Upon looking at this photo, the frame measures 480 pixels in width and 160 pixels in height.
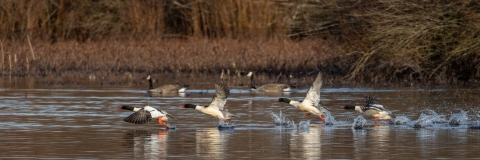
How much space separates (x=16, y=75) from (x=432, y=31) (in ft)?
29.2

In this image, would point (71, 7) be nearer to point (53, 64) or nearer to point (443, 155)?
point (53, 64)

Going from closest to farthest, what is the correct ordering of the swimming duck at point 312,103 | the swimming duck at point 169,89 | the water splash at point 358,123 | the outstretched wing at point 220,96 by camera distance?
the water splash at point 358,123 < the outstretched wing at point 220,96 < the swimming duck at point 312,103 < the swimming duck at point 169,89

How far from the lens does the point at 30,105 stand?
14.9 m

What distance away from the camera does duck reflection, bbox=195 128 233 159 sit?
9.41 meters

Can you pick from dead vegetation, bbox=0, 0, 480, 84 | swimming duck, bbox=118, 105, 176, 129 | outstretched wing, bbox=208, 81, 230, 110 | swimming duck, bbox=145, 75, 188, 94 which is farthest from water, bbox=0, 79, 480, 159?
dead vegetation, bbox=0, 0, 480, 84

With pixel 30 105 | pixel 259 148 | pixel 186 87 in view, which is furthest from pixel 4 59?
pixel 259 148

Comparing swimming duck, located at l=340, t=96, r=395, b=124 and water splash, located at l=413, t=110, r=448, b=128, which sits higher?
swimming duck, located at l=340, t=96, r=395, b=124

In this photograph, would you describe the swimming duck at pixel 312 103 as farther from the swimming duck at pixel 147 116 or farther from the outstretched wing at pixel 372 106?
the swimming duck at pixel 147 116

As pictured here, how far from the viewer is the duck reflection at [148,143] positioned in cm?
946

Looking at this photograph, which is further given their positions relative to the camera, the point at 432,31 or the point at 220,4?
the point at 220,4

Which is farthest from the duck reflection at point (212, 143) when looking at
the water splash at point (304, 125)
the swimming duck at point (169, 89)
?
the swimming duck at point (169, 89)

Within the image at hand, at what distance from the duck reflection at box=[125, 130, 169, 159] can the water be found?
0.01 meters

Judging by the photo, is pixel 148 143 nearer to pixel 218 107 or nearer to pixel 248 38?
pixel 218 107

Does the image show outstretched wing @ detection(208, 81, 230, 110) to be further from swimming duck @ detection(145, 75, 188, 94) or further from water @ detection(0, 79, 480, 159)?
swimming duck @ detection(145, 75, 188, 94)
